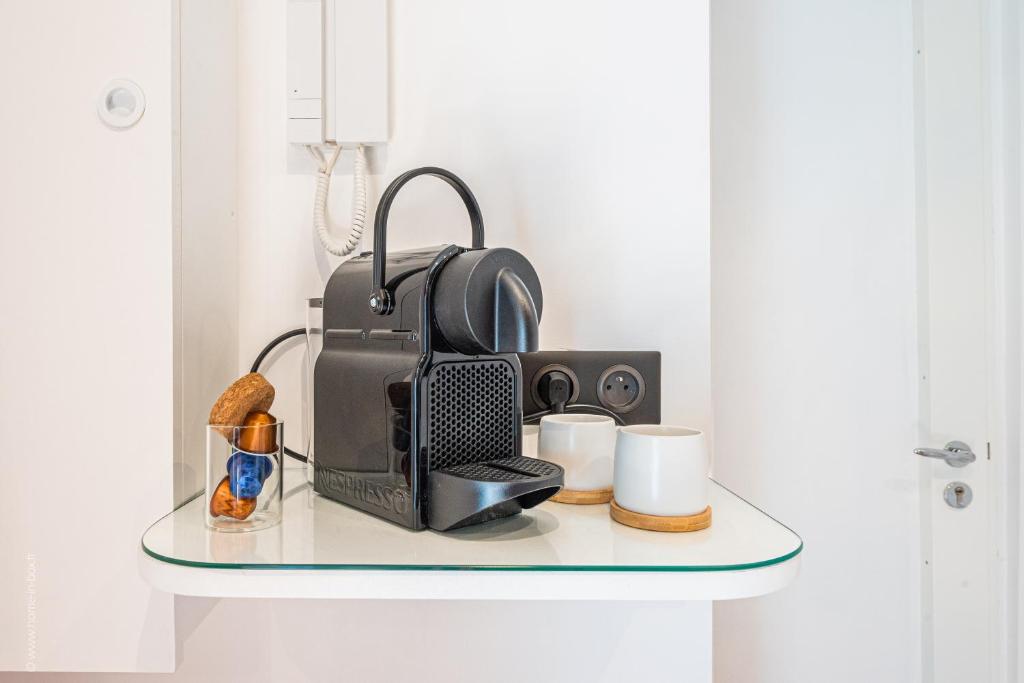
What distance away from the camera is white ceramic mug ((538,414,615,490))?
2.15 ft

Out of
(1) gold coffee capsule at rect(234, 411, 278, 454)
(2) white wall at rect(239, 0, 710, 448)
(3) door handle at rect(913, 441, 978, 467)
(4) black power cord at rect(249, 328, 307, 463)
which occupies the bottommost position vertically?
(3) door handle at rect(913, 441, 978, 467)

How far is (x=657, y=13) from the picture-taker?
874mm

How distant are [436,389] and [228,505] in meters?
0.26

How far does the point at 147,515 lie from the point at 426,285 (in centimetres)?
44

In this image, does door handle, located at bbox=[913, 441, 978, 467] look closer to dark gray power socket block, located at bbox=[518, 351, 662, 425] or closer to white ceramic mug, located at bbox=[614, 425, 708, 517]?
dark gray power socket block, located at bbox=[518, 351, 662, 425]

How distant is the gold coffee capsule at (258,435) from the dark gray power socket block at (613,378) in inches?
13.3

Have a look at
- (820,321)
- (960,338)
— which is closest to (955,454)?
(960,338)

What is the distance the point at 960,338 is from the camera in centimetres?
111

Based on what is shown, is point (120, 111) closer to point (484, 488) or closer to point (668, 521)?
point (484, 488)

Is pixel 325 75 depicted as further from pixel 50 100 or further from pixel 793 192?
pixel 793 192

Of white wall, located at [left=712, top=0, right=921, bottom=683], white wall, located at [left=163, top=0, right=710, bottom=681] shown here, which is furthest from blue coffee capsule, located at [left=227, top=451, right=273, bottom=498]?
white wall, located at [left=712, top=0, right=921, bottom=683]

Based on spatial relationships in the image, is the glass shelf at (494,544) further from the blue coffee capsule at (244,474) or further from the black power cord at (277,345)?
the black power cord at (277,345)

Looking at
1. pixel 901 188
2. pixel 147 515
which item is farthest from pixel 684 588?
pixel 901 188

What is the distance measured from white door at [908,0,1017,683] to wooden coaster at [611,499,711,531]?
811 mm
